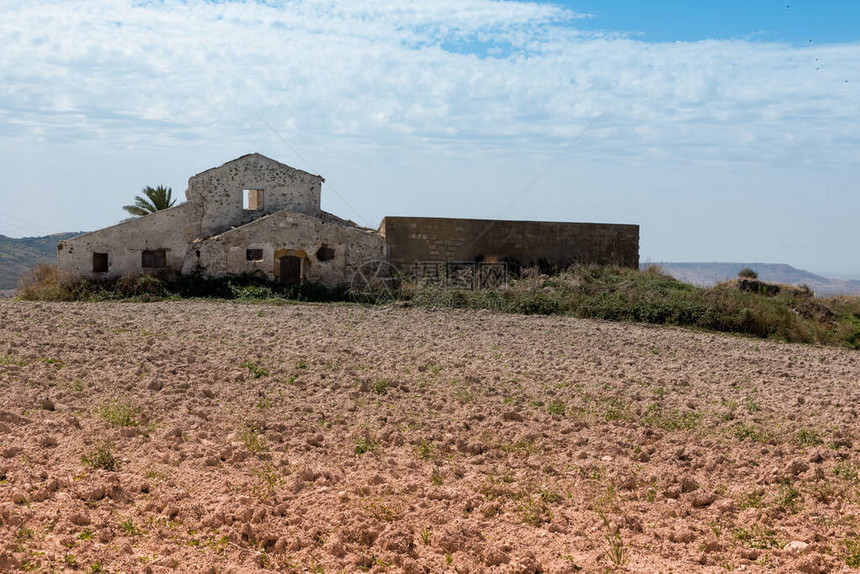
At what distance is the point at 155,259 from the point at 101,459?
18.3 m

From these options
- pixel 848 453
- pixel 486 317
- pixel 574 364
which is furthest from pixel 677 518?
pixel 486 317

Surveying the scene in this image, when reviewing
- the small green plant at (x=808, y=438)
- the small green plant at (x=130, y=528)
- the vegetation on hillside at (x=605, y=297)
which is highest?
the vegetation on hillside at (x=605, y=297)

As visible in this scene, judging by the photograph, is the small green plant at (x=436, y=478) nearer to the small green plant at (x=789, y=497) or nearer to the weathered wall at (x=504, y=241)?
the small green plant at (x=789, y=497)

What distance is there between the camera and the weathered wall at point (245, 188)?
2531 cm

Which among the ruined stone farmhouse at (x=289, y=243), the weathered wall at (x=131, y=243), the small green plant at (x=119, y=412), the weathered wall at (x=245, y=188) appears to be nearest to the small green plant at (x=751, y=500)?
the small green plant at (x=119, y=412)

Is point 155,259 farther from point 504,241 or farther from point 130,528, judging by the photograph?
point 130,528

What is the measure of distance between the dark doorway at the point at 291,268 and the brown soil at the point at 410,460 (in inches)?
422

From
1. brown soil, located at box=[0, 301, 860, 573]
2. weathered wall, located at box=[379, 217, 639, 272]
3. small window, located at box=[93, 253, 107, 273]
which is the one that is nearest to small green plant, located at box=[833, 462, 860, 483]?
brown soil, located at box=[0, 301, 860, 573]

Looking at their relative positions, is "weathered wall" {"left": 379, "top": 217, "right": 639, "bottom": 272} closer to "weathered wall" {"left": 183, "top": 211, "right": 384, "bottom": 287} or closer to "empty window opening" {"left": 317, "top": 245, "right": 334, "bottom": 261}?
"weathered wall" {"left": 183, "top": 211, "right": 384, "bottom": 287}

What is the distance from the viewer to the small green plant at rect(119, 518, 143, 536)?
19.3 ft

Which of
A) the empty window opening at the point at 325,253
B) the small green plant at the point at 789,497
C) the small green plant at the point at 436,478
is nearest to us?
the small green plant at the point at 789,497

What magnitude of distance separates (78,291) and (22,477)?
1688 cm

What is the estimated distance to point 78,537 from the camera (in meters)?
5.77

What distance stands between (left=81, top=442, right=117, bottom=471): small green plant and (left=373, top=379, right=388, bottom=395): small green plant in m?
3.67
